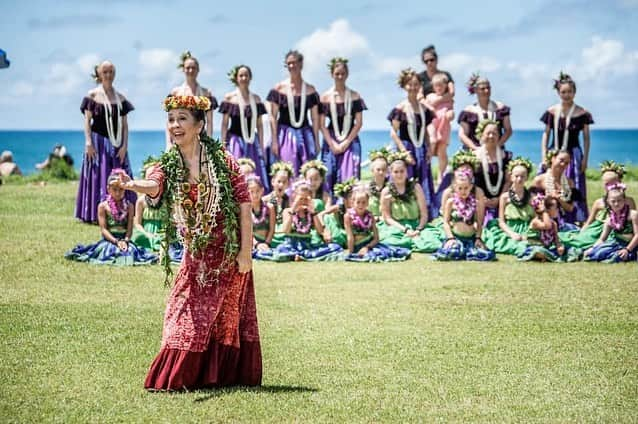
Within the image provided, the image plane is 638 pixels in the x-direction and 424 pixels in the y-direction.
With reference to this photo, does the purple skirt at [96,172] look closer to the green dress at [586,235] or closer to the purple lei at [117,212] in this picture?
the purple lei at [117,212]

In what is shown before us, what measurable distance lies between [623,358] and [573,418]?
1263 millimetres

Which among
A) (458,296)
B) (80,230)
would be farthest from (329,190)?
(458,296)

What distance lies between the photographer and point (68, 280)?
325 inches

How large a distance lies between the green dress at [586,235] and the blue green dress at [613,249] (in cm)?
28

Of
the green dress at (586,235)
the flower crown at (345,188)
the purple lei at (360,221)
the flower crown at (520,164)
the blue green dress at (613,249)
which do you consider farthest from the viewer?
the flower crown at (520,164)

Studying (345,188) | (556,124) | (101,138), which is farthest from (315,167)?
(556,124)

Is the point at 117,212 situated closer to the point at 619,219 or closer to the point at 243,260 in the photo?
the point at 243,260

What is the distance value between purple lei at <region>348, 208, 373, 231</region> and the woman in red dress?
4.70 m

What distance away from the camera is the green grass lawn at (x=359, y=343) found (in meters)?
5.02

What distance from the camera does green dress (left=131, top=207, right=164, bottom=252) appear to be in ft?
32.1

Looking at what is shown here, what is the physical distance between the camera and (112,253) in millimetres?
9141

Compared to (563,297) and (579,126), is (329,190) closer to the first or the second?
(579,126)

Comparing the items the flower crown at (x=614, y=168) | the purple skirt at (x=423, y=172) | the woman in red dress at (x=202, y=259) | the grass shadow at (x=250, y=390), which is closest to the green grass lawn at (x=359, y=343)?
the grass shadow at (x=250, y=390)

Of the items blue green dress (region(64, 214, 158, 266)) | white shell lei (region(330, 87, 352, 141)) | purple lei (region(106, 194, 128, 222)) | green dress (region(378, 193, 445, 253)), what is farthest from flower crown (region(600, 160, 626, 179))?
purple lei (region(106, 194, 128, 222))
